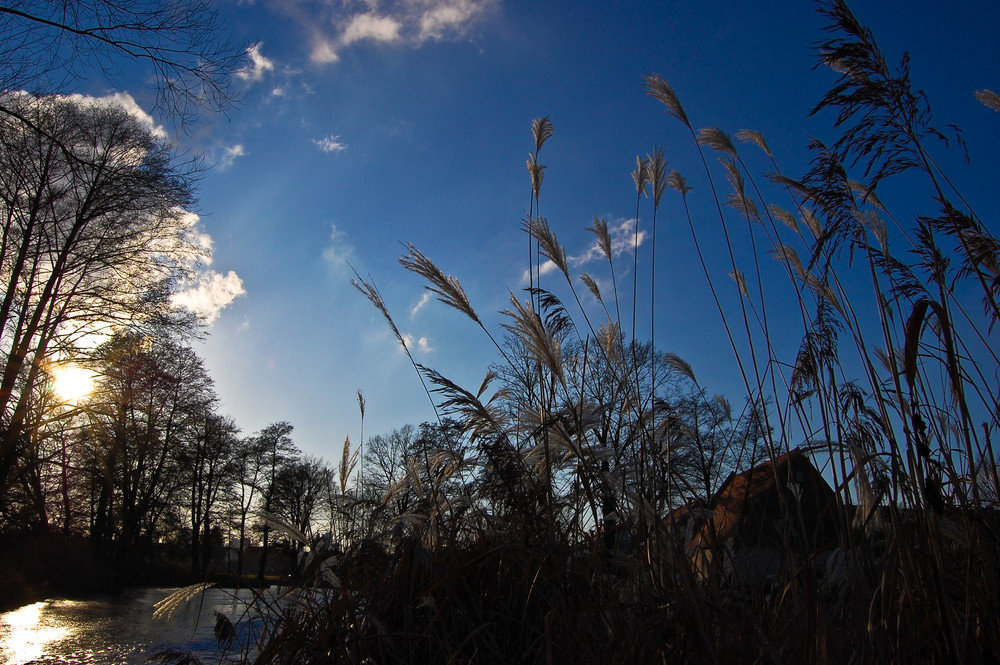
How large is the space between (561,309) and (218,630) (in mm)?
2504

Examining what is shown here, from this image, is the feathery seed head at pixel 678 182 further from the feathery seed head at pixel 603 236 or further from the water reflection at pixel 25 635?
the water reflection at pixel 25 635

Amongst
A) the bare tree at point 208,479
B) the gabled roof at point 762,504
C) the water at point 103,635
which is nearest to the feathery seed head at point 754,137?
the gabled roof at point 762,504

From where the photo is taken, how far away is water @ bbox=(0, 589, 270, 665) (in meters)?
4.90

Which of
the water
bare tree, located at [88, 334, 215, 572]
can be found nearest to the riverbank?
the water

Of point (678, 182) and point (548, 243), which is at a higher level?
point (678, 182)

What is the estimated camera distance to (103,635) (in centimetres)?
670

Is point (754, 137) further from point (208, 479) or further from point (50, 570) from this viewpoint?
point (208, 479)

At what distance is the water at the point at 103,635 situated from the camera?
4898mm

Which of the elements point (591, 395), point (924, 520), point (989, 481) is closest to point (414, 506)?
point (591, 395)

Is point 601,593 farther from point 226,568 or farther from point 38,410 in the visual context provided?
point 38,410

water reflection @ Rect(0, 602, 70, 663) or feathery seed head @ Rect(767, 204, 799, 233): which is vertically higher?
feathery seed head @ Rect(767, 204, 799, 233)

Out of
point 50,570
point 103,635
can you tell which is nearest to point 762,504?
point 103,635

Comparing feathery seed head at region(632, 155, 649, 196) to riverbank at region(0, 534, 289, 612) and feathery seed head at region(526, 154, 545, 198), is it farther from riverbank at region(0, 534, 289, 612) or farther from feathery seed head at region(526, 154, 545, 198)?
riverbank at region(0, 534, 289, 612)

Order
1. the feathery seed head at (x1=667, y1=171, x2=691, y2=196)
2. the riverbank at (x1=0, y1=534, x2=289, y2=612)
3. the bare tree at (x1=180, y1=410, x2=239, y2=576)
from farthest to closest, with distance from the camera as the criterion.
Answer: the bare tree at (x1=180, y1=410, x2=239, y2=576), the riverbank at (x1=0, y1=534, x2=289, y2=612), the feathery seed head at (x1=667, y1=171, x2=691, y2=196)
